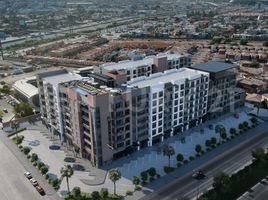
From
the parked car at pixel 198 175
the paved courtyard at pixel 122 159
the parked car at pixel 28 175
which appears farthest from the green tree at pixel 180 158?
the parked car at pixel 28 175

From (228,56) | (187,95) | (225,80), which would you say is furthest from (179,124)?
(228,56)

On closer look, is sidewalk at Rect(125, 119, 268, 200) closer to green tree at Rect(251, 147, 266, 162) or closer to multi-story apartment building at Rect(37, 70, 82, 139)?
green tree at Rect(251, 147, 266, 162)

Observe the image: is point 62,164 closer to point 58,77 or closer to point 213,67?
point 58,77

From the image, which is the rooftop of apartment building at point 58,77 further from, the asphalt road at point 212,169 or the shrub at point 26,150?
the asphalt road at point 212,169

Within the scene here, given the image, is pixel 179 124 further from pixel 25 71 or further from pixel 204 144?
pixel 25 71

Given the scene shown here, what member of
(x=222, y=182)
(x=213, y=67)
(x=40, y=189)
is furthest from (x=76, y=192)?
(x=213, y=67)

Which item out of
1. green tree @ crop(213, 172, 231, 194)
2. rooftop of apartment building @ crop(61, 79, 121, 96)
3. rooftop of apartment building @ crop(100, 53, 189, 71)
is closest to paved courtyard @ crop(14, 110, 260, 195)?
green tree @ crop(213, 172, 231, 194)
